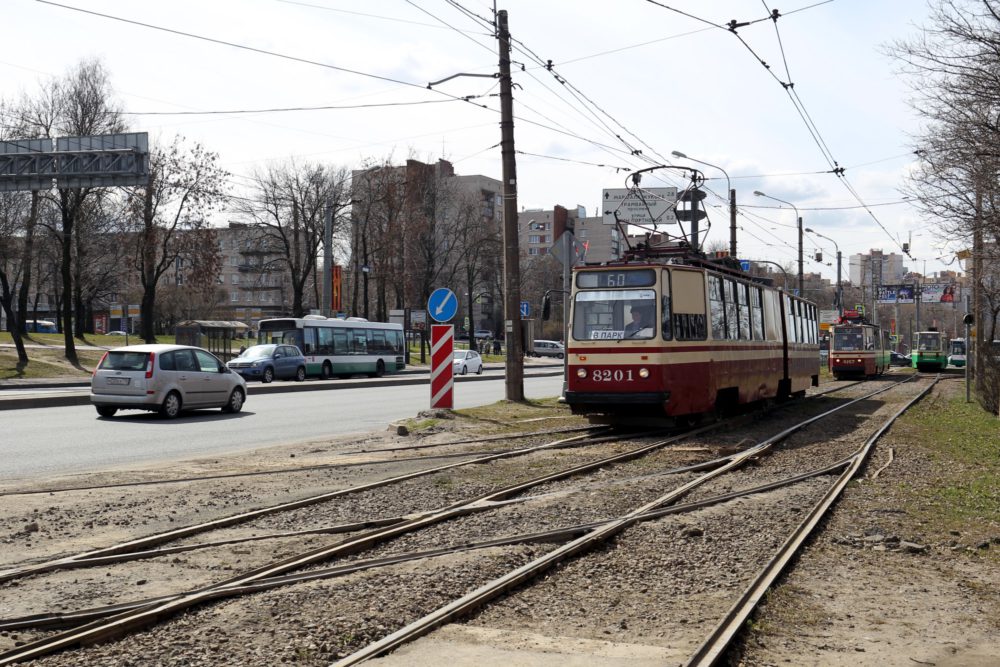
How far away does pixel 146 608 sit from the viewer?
18.6 feet

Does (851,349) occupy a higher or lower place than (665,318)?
lower

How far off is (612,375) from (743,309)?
4703mm

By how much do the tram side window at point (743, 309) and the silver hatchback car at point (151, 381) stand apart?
35.6 ft

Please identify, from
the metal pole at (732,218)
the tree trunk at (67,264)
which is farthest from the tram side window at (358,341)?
the metal pole at (732,218)

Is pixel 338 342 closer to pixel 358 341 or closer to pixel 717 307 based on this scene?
pixel 358 341

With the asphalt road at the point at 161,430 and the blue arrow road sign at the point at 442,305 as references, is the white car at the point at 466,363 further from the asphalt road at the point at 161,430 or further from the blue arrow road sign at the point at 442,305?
the blue arrow road sign at the point at 442,305

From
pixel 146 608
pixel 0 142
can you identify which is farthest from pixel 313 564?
pixel 0 142

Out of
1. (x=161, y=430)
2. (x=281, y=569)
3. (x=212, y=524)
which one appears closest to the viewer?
(x=281, y=569)

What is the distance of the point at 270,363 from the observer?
38844 millimetres

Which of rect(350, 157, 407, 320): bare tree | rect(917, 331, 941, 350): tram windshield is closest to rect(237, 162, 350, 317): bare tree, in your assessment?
rect(350, 157, 407, 320): bare tree

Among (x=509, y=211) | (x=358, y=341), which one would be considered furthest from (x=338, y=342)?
→ (x=509, y=211)

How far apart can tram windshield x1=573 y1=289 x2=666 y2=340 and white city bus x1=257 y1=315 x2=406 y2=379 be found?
90.2 feet

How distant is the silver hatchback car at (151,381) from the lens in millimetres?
20234

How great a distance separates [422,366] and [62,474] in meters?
48.9
